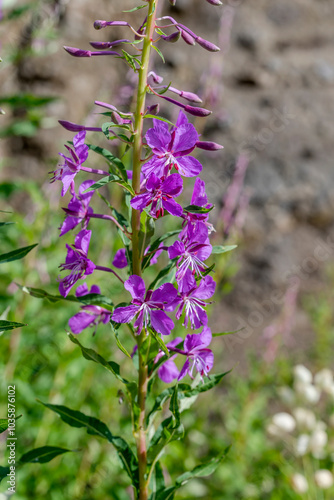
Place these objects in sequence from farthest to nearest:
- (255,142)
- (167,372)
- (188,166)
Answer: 1. (255,142)
2. (167,372)
3. (188,166)

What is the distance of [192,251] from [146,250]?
0.71 feet

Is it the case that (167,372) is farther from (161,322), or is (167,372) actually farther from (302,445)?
(302,445)

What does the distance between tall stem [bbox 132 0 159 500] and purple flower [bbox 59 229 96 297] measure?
0.11 meters

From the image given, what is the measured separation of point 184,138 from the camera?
1.17 m

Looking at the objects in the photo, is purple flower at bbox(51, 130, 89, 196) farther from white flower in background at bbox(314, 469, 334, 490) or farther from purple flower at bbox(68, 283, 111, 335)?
white flower in background at bbox(314, 469, 334, 490)

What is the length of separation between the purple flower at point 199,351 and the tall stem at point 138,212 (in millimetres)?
110

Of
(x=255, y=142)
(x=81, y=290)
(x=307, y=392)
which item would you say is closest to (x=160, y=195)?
(x=81, y=290)

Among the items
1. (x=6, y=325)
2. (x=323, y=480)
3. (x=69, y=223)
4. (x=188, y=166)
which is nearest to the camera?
(x=6, y=325)

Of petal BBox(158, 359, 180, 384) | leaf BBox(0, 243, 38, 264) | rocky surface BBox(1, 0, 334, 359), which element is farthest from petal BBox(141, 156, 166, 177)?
rocky surface BBox(1, 0, 334, 359)

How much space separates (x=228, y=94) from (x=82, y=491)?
4.40m

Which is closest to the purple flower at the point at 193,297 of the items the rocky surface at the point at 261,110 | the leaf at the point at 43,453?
the leaf at the point at 43,453

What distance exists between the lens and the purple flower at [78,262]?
1.24m

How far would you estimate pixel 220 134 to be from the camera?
5.60 meters

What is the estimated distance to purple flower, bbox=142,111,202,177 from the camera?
1.15 metres
